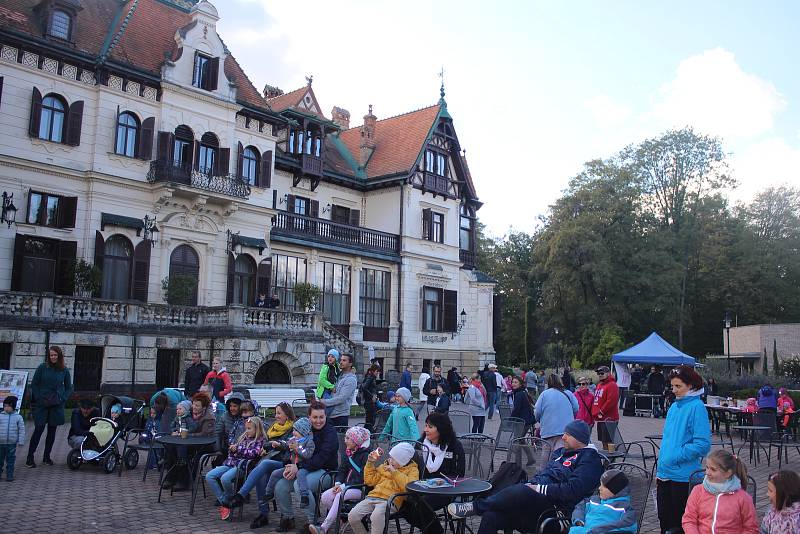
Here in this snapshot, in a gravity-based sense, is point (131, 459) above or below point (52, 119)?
below

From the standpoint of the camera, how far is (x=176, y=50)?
25906 mm

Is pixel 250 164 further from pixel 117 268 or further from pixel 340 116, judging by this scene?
pixel 340 116

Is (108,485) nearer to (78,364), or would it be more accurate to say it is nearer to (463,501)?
(463,501)

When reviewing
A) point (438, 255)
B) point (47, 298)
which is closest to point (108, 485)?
point (47, 298)

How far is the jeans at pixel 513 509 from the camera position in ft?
21.4

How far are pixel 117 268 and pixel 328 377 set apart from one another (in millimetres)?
14489

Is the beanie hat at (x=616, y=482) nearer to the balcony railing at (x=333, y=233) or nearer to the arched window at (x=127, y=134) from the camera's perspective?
the arched window at (x=127, y=134)

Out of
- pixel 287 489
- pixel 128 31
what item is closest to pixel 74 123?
pixel 128 31

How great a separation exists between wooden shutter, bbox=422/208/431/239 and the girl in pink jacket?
30.8 meters

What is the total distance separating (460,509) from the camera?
6887 mm

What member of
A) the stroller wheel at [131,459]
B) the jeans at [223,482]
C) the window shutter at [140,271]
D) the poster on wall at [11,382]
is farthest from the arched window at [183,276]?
the jeans at [223,482]

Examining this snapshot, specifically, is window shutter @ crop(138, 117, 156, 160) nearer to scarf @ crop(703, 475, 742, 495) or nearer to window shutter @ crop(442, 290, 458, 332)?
window shutter @ crop(442, 290, 458, 332)

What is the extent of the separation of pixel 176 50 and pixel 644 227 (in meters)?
34.0

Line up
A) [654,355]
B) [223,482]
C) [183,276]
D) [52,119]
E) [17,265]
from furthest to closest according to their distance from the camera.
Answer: [654,355], [183,276], [52,119], [17,265], [223,482]
